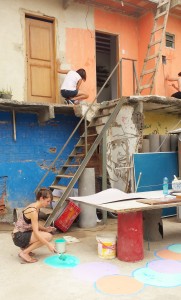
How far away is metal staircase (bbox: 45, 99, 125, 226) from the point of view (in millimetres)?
6762

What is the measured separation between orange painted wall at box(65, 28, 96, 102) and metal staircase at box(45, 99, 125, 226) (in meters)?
1.05

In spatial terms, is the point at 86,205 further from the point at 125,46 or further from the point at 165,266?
the point at 125,46

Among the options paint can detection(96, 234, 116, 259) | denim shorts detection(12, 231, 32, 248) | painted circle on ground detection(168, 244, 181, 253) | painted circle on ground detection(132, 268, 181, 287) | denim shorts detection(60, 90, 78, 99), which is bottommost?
painted circle on ground detection(168, 244, 181, 253)

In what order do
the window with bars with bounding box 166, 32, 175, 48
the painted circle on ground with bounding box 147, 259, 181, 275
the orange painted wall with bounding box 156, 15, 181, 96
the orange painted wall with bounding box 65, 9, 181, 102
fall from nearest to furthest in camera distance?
the painted circle on ground with bounding box 147, 259, 181, 275
the orange painted wall with bounding box 65, 9, 181, 102
the orange painted wall with bounding box 156, 15, 181, 96
the window with bars with bounding box 166, 32, 175, 48

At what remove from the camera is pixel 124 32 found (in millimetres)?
10133

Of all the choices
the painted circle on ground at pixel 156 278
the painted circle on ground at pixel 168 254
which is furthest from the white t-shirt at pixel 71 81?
the painted circle on ground at pixel 156 278

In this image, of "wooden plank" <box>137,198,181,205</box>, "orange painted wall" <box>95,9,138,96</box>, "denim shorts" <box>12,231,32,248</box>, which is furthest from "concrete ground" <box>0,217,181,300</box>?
"orange painted wall" <box>95,9,138,96</box>

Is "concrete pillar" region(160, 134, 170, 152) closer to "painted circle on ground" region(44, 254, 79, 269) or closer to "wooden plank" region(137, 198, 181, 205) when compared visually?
"wooden plank" region(137, 198, 181, 205)

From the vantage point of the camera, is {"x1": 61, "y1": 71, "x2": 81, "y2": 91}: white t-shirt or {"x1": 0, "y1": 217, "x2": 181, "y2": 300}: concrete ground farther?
{"x1": 61, "y1": 71, "x2": 81, "y2": 91}: white t-shirt

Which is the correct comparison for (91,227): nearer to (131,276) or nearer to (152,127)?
(131,276)

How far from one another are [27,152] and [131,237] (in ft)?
14.9

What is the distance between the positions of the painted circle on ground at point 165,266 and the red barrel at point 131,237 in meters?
0.26

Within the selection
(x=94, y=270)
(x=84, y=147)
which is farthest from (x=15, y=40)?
(x=94, y=270)

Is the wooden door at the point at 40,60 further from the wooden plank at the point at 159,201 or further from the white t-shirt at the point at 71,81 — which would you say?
the wooden plank at the point at 159,201
